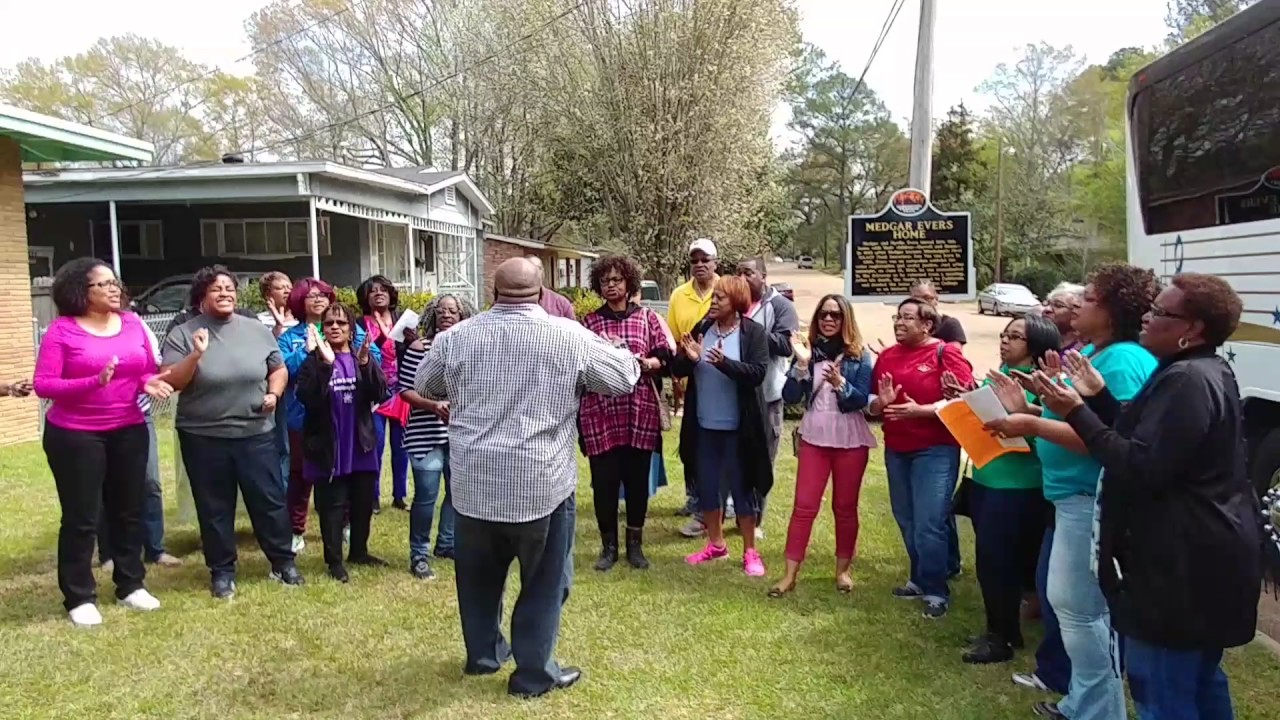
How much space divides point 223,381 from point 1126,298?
4.11 metres

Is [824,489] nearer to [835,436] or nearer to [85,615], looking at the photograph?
[835,436]

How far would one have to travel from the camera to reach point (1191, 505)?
8.31 feet

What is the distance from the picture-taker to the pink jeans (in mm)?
4918

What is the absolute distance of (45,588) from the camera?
5109 millimetres

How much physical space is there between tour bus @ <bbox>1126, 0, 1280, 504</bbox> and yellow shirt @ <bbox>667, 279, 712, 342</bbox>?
318cm

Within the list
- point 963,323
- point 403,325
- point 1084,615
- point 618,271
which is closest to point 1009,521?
point 1084,615

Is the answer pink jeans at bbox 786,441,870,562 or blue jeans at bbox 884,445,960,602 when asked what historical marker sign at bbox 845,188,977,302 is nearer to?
pink jeans at bbox 786,441,870,562

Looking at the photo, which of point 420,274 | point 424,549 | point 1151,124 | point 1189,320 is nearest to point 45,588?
point 424,549

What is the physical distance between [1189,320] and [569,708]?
2616 mm

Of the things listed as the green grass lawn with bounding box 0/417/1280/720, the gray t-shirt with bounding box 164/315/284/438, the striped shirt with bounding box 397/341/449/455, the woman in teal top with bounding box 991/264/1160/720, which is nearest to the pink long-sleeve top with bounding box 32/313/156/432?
the gray t-shirt with bounding box 164/315/284/438

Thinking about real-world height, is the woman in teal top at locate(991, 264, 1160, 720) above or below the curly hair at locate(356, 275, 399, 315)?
below

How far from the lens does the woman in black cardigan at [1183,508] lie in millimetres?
2492

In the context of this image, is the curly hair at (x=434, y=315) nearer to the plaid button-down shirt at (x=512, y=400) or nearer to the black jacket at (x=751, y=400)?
the black jacket at (x=751, y=400)

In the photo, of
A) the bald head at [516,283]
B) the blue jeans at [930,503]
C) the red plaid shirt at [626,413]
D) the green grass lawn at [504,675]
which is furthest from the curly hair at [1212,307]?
the red plaid shirt at [626,413]
